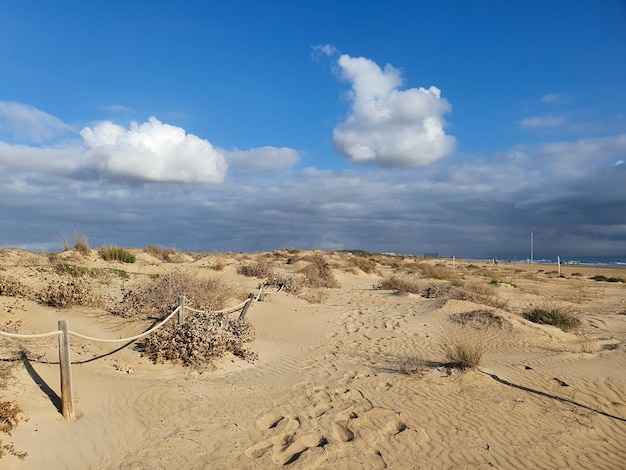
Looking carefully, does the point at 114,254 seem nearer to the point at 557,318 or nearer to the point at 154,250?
the point at 154,250

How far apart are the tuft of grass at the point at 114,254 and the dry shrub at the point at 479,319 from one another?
51.9 feet

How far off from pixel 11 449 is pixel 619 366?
1008cm

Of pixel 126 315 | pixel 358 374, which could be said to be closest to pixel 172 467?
pixel 358 374

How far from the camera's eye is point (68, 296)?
10.8m

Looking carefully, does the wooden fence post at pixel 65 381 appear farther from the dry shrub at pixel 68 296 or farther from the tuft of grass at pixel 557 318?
the tuft of grass at pixel 557 318

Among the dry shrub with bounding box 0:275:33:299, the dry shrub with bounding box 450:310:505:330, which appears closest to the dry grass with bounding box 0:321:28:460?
the dry shrub with bounding box 0:275:33:299

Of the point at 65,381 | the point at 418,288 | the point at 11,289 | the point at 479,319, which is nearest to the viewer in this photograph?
the point at 65,381

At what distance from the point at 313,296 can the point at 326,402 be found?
11.0 metres

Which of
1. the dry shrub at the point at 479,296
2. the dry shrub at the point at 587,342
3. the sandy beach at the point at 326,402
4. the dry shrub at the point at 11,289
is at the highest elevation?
the dry shrub at the point at 11,289

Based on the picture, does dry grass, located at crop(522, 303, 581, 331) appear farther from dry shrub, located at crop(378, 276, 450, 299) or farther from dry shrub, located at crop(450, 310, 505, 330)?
dry shrub, located at crop(378, 276, 450, 299)

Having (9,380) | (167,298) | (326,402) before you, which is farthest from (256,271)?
(9,380)

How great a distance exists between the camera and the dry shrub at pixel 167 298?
34.8 ft

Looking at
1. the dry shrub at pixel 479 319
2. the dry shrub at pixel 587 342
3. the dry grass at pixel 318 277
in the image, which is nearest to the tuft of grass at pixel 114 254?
the dry grass at pixel 318 277

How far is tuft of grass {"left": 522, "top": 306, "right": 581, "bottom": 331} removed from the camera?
12.9 meters
